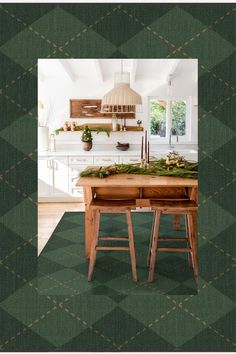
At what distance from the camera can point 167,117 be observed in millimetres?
9344

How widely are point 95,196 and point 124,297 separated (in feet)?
6.79

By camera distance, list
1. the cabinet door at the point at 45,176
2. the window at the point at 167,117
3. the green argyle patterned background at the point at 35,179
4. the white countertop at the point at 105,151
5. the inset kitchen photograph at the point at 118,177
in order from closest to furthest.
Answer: the green argyle patterned background at the point at 35,179, the inset kitchen photograph at the point at 118,177, the cabinet door at the point at 45,176, the white countertop at the point at 105,151, the window at the point at 167,117

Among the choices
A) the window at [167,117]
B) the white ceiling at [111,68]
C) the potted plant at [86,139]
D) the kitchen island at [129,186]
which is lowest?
the kitchen island at [129,186]

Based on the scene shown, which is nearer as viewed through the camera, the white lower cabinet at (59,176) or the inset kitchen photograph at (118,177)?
the inset kitchen photograph at (118,177)

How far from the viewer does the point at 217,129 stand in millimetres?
3156

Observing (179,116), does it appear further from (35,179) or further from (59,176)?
(35,179)

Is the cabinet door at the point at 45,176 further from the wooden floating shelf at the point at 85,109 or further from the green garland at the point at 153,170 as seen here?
the green garland at the point at 153,170

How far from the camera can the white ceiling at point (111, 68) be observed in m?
7.69

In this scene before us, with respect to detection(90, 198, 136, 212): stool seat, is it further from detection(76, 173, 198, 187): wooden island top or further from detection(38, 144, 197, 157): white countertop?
→ detection(38, 144, 197, 157): white countertop

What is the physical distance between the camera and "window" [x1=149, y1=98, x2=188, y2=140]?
9.33 metres

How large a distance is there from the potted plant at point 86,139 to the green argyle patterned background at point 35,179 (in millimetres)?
5848

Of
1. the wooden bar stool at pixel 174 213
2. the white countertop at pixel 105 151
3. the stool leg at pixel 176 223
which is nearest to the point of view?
the wooden bar stool at pixel 174 213

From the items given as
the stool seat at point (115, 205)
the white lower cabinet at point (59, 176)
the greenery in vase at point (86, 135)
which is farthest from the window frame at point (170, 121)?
the stool seat at point (115, 205)

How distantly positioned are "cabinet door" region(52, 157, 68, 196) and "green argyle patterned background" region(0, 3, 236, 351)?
527 centimetres
